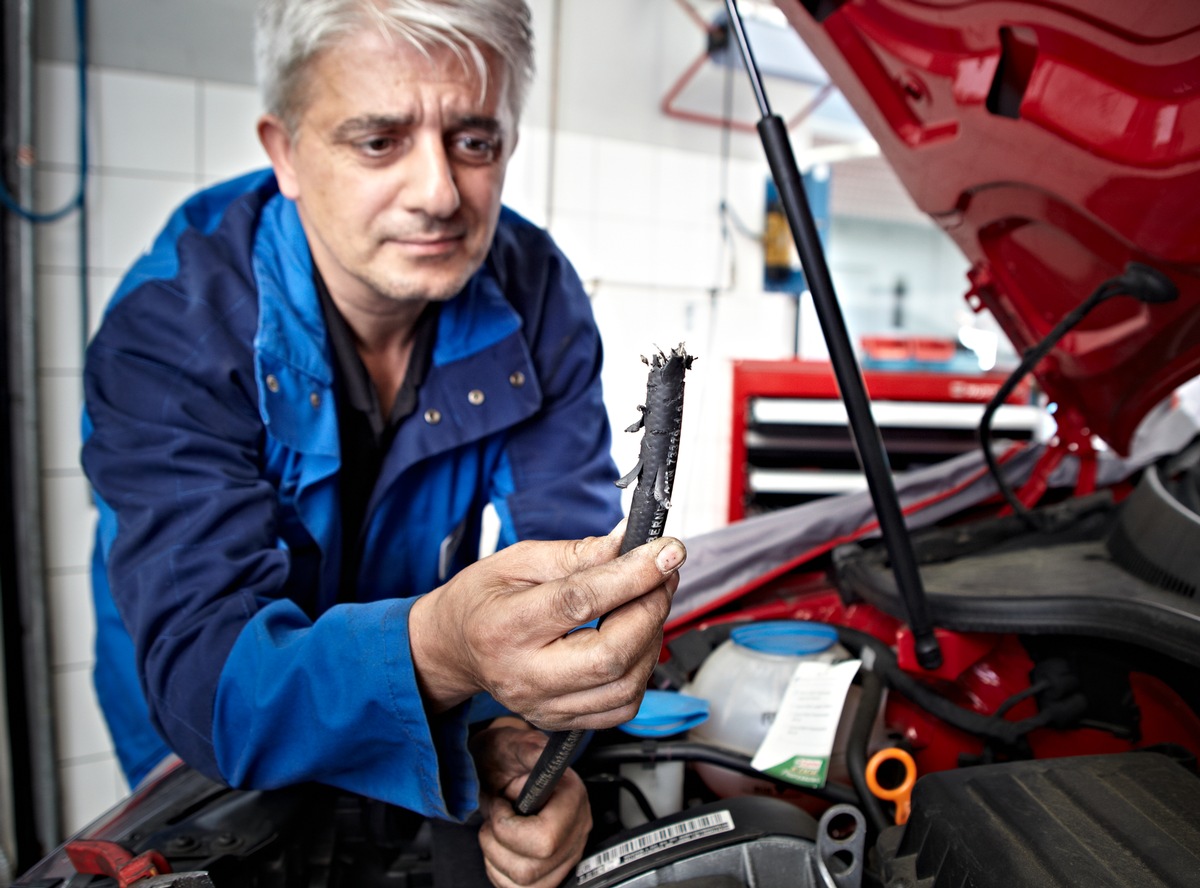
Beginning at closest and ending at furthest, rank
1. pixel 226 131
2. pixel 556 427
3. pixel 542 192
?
1. pixel 556 427
2. pixel 226 131
3. pixel 542 192

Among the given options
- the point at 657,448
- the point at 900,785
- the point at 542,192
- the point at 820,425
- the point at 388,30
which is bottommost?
the point at 900,785

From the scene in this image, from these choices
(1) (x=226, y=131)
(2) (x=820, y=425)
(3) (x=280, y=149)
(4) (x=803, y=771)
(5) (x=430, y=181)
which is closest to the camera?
(4) (x=803, y=771)

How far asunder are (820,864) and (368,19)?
87cm

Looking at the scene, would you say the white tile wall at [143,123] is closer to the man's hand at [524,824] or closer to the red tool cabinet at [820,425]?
the red tool cabinet at [820,425]

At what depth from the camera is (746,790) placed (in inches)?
33.0

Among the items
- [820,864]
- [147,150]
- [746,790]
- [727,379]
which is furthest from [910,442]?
[147,150]

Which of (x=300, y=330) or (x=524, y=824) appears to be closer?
(x=524, y=824)

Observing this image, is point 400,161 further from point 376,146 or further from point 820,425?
point 820,425

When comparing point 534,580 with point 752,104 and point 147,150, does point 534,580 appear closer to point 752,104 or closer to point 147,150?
point 147,150

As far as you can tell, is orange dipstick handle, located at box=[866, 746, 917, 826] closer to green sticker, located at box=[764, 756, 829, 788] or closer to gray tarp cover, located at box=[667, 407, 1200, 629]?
green sticker, located at box=[764, 756, 829, 788]

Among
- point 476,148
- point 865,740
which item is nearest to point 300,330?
point 476,148

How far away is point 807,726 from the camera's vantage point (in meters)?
0.78

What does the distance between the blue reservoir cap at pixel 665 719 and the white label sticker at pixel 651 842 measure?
0.41 feet

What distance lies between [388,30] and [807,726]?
2.65 ft
